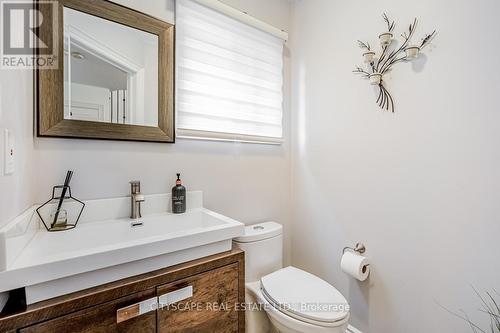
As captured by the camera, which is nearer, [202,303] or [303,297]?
[202,303]

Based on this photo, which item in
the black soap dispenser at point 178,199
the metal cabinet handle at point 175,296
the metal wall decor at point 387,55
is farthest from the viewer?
the black soap dispenser at point 178,199

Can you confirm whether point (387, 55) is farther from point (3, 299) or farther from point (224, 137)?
point (3, 299)

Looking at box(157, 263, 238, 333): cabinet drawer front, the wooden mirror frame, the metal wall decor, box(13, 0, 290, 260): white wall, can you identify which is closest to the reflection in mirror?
the wooden mirror frame

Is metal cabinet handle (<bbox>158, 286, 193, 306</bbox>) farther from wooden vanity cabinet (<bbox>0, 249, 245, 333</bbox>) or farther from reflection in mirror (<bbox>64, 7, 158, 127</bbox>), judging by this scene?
reflection in mirror (<bbox>64, 7, 158, 127</bbox>)

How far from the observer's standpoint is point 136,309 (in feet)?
→ 2.64

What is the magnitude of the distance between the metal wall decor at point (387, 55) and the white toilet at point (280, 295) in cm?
102

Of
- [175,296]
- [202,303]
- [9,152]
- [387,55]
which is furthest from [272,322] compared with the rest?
[387,55]

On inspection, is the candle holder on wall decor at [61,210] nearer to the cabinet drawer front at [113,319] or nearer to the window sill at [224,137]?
the cabinet drawer front at [113,319]

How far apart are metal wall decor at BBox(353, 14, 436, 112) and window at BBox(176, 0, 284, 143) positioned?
0.65 meters

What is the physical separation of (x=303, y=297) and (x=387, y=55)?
1.38 m

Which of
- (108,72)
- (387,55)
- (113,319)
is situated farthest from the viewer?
(387,55)

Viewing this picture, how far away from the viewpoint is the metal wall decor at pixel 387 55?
121 centimetres

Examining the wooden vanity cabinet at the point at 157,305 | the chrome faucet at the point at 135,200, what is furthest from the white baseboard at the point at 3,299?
the chrome faucet at the point at 135,200

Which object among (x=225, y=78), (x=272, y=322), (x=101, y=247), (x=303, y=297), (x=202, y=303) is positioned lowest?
(x=272, y=322)
